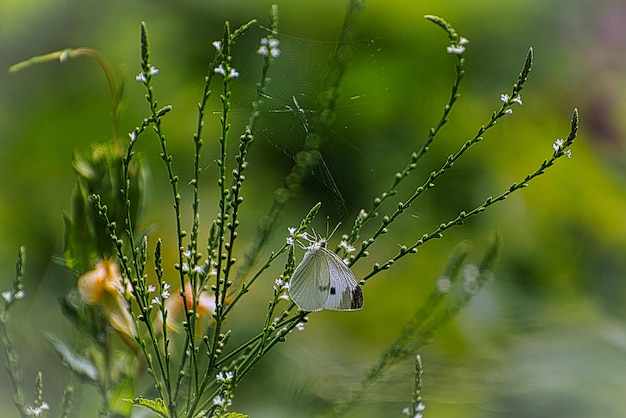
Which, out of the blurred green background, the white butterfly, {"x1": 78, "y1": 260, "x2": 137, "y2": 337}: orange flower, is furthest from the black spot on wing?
the blurred green background

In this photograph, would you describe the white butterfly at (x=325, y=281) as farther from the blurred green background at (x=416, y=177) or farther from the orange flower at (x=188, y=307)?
the blurred green background at (x=416, y=177)

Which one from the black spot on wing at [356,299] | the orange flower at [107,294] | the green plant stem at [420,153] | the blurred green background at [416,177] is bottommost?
the orange flower at [107,294]

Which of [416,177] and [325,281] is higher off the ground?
[416,177]

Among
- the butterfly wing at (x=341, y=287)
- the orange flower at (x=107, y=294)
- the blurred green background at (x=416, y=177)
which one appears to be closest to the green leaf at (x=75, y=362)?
the orange flower at (x=107, y=294)

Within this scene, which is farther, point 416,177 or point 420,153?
point 416,177

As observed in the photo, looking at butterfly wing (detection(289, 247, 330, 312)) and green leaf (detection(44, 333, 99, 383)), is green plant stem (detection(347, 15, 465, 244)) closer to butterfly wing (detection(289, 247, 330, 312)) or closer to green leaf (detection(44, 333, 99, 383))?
butterfly wing (detection(289, 247, 330, 312))

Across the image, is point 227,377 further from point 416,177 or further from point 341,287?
point 416,177

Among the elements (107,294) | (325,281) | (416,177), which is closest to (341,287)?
(325,281)
